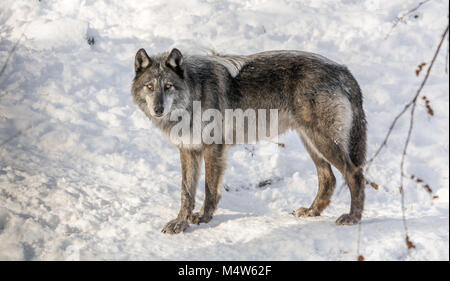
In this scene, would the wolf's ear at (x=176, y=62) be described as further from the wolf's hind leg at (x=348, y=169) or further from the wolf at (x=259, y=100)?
the wolf's hind leg at (x=348, y=169)

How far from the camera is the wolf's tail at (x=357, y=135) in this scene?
4.83 m

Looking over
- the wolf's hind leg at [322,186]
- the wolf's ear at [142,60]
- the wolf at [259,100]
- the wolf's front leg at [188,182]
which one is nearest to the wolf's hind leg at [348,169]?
the wolf at [259,100]

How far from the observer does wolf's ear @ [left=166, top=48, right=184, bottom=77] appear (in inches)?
185

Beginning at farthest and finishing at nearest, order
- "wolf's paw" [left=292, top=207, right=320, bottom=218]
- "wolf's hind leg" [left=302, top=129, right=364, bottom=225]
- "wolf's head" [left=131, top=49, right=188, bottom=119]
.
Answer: "wolf's paw" [left=292, top=207, right=320, bottom=218], "wolf's hind leg" [left=302, top=129, right=364, bottom=225], "wolf's head" [left=131, top=49, right=188, bottom=119]

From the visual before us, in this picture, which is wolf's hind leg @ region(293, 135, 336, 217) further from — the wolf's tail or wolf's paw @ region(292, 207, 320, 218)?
the wolf's tail

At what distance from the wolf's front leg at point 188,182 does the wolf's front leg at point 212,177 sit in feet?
0.45

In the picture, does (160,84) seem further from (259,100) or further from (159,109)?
(259,100)

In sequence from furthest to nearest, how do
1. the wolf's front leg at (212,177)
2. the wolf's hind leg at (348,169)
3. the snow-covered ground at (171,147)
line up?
1. the wolf's front leg at (212,177)
2. the wolf's hind leg at (348,169)
3. the snow-covered ground at (171,147)

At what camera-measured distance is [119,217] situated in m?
4.71

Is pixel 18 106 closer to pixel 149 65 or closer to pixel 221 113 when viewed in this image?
pixel 149 65

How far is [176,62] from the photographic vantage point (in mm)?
4723

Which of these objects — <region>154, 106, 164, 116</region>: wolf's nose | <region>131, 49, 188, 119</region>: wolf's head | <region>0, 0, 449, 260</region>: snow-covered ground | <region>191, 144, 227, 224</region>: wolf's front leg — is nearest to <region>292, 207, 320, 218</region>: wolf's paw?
<region>0, 0, 449, 260</region>: snow-covered ground

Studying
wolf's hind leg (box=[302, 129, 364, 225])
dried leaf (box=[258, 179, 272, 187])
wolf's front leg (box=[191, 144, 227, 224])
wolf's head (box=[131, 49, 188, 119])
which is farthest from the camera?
dried leaf (box=[258, 179, 272, 187])

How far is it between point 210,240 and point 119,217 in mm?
1057
